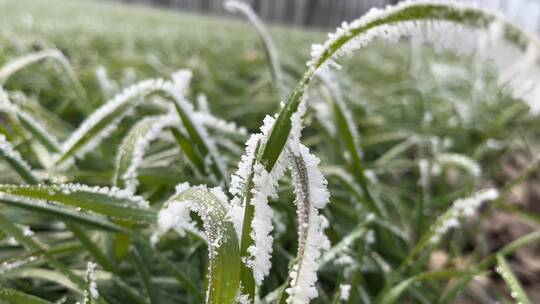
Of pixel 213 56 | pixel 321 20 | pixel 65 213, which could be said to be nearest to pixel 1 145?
pixel 65 213

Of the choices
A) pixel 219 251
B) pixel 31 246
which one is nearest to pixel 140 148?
pixel 31 246

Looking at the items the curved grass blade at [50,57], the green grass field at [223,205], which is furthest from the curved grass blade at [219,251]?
the curved grass blade at [50,57]

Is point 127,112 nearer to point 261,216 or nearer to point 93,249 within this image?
point 93,249

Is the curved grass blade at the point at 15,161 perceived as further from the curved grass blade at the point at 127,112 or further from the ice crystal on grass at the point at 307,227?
the ice crystal on grass at the point at 307,227

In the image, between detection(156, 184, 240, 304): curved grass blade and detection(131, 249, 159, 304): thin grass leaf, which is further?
detection(131, 249, 159, 304): thin grass leaf

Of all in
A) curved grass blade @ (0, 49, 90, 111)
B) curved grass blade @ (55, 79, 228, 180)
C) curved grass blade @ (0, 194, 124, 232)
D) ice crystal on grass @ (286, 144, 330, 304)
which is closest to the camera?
ice crystal on grass @ (286, 144, 330, 304)

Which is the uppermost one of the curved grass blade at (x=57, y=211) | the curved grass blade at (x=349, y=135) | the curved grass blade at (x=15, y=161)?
the curved grass blade at (x=349, y=135)

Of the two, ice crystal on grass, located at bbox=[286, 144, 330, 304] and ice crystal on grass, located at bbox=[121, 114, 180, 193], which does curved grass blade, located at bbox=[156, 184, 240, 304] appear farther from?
ice crystal on grass, located at bbox=[121, 114, 180, 193]

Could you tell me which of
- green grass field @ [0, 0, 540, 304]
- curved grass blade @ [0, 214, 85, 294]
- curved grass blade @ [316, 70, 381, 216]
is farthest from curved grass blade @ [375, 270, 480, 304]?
curved grass blade @ [0, 214, 85, 294]

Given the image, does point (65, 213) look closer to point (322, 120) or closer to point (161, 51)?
point (322, 120)
